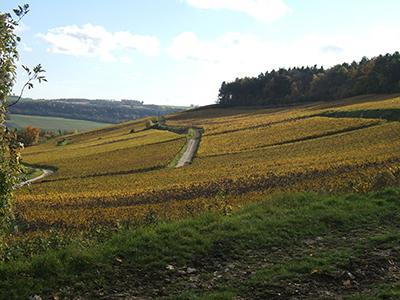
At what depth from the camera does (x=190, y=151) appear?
7119 centimetres

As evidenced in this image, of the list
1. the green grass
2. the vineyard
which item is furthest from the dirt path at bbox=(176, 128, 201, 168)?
the green grass

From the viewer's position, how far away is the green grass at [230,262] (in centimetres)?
839

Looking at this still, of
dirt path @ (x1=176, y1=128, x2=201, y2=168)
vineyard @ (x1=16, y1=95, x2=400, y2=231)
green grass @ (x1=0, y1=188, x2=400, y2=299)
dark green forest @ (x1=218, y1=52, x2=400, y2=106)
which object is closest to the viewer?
green grass @ (x1=0, y1=188, x2=400, y2=299)

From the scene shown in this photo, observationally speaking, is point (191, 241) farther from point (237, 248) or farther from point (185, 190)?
point (185, 190)

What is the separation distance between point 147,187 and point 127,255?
32679 millimetres

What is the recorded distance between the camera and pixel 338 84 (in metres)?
132

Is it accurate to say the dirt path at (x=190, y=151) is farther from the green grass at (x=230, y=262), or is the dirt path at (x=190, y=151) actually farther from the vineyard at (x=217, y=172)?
the green grass at (x=230, y=262)

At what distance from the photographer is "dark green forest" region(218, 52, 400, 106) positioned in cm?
11119

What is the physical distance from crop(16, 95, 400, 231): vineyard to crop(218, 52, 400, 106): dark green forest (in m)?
34.2

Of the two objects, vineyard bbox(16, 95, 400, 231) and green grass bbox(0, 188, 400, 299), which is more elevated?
green grass bbox(0, 188, 400, 299)

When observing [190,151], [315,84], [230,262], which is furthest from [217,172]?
[315,84]

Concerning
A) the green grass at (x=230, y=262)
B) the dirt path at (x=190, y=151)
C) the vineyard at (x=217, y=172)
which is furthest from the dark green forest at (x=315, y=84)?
the green grass at (x=230, y=262)

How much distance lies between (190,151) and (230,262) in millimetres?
61443

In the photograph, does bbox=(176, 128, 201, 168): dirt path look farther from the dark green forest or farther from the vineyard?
the dark green forest
